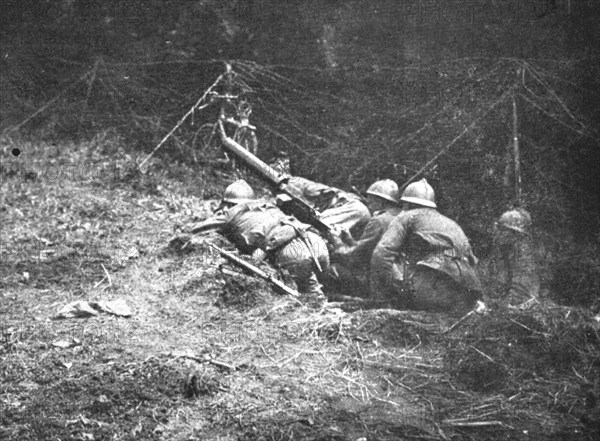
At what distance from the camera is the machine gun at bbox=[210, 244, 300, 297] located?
24.8 ft

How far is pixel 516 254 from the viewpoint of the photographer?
838cm

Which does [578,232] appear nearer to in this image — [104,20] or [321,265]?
[321,265]

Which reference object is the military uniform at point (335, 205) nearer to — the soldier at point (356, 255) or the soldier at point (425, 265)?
the soldier at point (356, 255)

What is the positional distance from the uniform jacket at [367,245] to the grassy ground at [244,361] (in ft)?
3.43

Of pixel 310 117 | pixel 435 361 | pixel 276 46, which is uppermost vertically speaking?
pixel 276 46

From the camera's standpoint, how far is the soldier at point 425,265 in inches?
293

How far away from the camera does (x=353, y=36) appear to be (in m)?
11.8

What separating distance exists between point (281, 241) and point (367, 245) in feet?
3.68

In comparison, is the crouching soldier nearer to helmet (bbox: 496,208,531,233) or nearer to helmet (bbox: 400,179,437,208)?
helmet (bbox: 400,179,437,208)

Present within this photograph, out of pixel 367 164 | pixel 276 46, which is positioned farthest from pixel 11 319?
pixel 276 46

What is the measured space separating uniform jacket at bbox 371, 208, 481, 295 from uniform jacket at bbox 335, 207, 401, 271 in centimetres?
40

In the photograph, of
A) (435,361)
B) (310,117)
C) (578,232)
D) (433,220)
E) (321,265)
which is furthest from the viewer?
(310,117)

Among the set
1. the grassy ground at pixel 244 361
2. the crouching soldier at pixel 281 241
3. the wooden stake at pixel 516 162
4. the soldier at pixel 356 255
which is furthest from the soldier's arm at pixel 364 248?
the wooden stake at pixel 516 162

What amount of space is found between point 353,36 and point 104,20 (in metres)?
4.90
